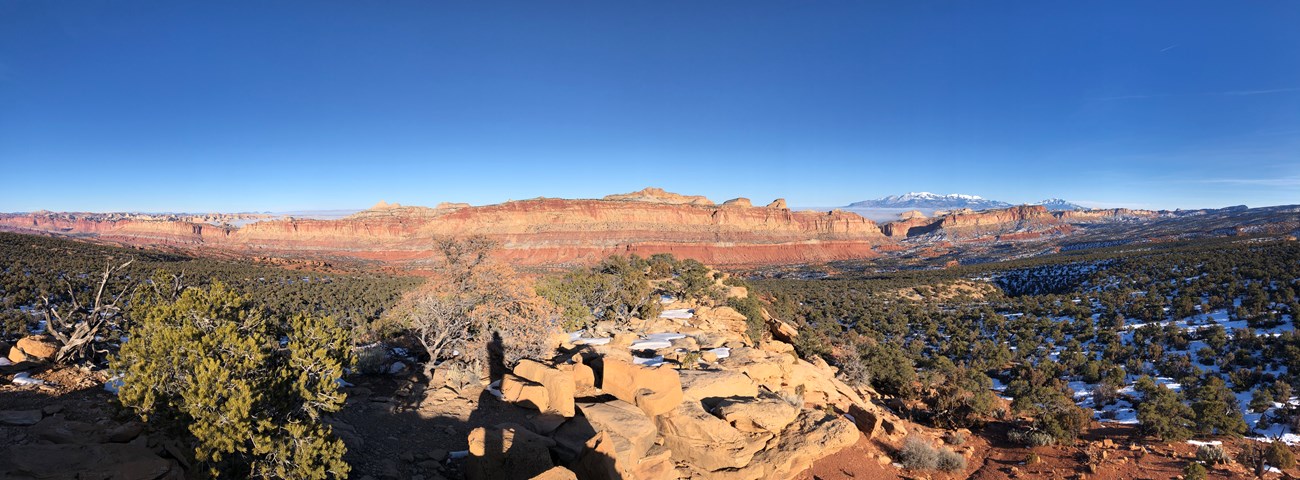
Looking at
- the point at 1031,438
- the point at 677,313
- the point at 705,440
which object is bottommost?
the point at 1031,438

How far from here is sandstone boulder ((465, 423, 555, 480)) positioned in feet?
23.5

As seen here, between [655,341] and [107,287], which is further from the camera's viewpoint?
[107,287]

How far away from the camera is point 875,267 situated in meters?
85.3

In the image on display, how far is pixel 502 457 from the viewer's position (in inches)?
285

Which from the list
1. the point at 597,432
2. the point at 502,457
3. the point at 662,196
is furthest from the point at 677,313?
the point at 662,196

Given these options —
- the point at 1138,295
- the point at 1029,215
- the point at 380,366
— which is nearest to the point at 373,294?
the point at 380,366

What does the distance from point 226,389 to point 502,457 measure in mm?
3550

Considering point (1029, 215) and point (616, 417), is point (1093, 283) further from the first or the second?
point (1029, 215)

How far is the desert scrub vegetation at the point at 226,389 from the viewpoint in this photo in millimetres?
5879

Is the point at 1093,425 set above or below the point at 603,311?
below

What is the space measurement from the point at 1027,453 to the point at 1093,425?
4250 mm

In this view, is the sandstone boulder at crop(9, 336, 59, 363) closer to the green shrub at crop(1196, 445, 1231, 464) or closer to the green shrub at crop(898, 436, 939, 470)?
the green shrub at crop(898, 436, 939, 470)

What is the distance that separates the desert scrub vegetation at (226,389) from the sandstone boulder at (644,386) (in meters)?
5.40

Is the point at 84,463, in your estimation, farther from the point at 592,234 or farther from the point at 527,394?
the point at 592,234
